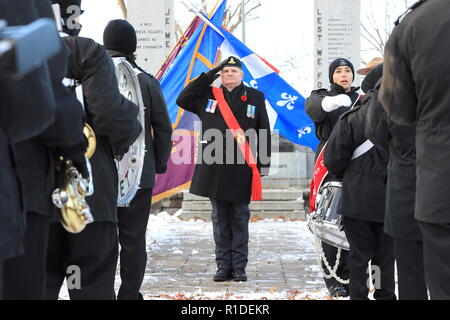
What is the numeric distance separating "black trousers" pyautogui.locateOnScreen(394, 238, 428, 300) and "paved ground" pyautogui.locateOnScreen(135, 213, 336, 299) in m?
1.95

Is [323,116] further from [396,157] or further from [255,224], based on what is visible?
[255,224]

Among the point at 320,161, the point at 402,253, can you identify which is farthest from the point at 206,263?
the point at 402,253

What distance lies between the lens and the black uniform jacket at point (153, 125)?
5105 mm

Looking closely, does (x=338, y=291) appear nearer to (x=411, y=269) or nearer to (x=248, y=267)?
(x=248, y=267)

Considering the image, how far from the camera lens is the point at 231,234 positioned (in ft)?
22.2

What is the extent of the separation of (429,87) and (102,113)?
63.9 inches

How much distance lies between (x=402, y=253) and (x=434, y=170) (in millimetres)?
1049

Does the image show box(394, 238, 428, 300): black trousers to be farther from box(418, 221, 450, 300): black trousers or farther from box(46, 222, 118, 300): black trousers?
box(46, 222, 118, 300): black trousers

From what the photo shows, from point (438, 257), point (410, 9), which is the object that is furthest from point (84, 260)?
point (410, 9)

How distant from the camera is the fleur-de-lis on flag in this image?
26.7 feet

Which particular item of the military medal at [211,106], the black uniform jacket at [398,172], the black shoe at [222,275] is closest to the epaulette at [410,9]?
Result: the black uniform jacket at [398,172]

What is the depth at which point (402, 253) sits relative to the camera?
3807 millimetres

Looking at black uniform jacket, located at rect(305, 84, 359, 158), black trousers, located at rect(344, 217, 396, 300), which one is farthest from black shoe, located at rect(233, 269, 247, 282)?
black trousers, located at rect(344, 217, 396, 300)

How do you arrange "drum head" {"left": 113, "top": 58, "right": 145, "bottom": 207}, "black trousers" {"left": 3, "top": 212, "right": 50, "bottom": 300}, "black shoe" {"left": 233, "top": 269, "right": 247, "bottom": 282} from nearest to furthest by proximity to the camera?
1. "black trousers" {"left": 3, "top": 212, "right": 50, "bottom": 300}
2. "drum head" {"left": 113, "top": 58, "right": 145, "bottom": 207}
3. "black shoe" {"left": 233, "top": 269, "right": 247, "bottom": 282}
